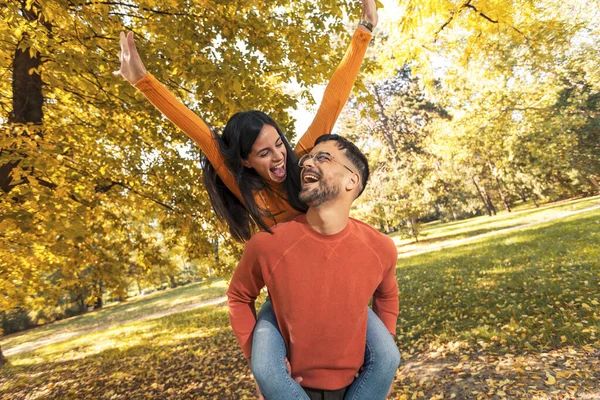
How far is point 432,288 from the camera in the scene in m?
9.91

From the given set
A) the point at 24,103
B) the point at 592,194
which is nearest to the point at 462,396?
the point at 24,103

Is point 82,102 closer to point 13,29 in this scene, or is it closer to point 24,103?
A: point 24,103

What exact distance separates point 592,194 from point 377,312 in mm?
34161

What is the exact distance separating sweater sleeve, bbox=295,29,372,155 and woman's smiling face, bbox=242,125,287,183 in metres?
0.19

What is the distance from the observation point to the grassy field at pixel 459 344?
4.60m

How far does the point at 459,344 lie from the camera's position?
5.83m

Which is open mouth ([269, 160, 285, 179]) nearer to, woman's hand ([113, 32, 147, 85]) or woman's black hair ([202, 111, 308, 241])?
woman's black hair ([202, 111, 308, 241])

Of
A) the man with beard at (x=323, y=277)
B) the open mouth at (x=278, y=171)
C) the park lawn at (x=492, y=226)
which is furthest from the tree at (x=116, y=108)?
the park lawn at (x=492, y=226)

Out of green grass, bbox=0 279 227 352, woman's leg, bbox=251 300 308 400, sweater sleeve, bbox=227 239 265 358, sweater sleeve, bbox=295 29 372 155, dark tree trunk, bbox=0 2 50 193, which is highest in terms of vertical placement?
dark tree trunk, bbox=0 2 50 193

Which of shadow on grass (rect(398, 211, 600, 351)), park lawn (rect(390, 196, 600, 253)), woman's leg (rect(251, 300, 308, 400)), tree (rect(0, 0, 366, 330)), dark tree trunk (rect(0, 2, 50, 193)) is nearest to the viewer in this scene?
woman's leg (rect(251, 300, 308, 400))

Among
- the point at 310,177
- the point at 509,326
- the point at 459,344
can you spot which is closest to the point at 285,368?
the point at 310,177

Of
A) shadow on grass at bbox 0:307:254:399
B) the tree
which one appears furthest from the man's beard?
shadow on grass at bbox 0:307:254:399

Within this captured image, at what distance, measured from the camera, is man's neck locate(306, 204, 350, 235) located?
1.58 meters

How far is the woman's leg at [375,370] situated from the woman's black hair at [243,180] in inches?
27.5
